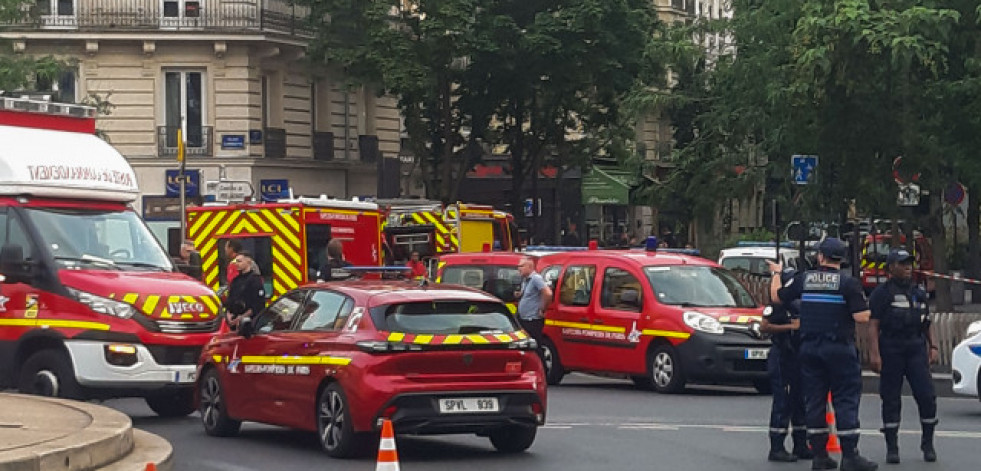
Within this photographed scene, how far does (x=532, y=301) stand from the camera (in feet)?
75.7

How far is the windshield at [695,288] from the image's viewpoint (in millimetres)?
23172

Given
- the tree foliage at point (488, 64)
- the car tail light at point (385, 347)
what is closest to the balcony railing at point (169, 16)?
the tree foliage at point (488, 64)

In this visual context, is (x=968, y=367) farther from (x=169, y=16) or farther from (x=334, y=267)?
(x=169, y=16)

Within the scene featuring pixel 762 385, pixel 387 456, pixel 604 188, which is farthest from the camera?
pixel 604 188

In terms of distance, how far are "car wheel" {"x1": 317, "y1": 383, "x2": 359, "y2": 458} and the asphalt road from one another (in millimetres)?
102

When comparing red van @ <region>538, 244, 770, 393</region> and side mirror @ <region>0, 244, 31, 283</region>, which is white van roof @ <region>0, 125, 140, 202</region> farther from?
red van @ <region>538, 244, 770, 393</region>

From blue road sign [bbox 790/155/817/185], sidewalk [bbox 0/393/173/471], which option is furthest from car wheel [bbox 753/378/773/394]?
sidewalk [bbox 0/393/173/471]

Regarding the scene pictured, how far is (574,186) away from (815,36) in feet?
116

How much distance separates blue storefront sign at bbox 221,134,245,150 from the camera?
156 ft

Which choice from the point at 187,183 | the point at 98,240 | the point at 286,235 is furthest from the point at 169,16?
the point at 98,240

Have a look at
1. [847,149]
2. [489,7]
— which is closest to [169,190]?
[489,7]

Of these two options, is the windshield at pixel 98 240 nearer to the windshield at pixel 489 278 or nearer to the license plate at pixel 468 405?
the license plate at pixel 468 405

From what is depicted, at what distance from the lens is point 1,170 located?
750 inches

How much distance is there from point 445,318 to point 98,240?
17.5 feet
